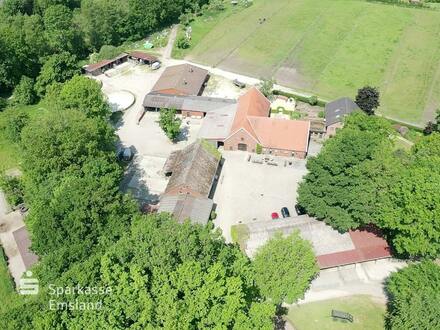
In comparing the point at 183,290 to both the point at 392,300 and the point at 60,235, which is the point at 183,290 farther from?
the point at 392,300

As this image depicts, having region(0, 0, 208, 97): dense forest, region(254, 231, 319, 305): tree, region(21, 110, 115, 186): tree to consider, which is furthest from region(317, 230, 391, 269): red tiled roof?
region(0, 0, 208, 97): dense forest

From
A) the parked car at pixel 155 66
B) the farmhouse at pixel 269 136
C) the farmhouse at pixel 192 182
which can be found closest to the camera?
the farmhouse at pixel 192 182

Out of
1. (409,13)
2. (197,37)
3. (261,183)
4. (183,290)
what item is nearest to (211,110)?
(261,183)

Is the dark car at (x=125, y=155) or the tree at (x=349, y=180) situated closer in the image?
the tree at (x=349, y=180)

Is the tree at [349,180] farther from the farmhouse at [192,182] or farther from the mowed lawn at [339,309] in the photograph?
the farmhouse at [192,182]

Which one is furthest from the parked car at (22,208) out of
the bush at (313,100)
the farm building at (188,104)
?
the bush at (313,100)

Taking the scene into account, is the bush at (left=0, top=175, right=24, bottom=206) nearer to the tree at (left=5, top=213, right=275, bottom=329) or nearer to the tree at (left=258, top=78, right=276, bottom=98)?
the tree at (left=5, top=213, right=275, bottom=329)

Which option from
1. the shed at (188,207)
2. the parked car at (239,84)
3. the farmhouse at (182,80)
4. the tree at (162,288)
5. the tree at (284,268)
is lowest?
the parked car at (239,84)

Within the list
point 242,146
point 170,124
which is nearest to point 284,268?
point 242,146
